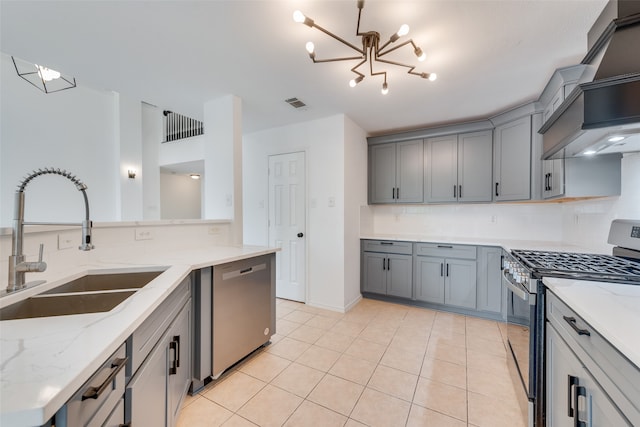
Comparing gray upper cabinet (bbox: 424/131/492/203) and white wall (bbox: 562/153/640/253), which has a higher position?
gray upper cabinet (bbox: 424/131/492/203)

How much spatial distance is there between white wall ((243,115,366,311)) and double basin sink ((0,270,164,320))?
214 centimetres

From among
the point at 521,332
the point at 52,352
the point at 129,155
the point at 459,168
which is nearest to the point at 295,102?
the point at 459,168

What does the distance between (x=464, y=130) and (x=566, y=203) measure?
4.64 ft

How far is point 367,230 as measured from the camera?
13.2 ft

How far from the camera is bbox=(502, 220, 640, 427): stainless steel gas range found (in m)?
1.40

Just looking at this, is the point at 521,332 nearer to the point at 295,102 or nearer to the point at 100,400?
the point at 100,400

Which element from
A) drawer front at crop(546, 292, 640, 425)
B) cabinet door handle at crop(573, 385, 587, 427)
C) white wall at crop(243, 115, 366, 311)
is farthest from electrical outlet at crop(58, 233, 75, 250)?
cabinet door handle at crop(573, 385, 587, 427)

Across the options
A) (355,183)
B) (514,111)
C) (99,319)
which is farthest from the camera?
(355,183)

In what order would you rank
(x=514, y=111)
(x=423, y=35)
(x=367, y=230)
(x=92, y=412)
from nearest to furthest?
1. (x=92, y=412)
2. (x=423, y=35)
3. (x=514, y=111)
4. (x=367, y=230)

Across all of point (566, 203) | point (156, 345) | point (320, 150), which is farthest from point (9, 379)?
point (566, 203)

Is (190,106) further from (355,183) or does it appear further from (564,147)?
(564,147)

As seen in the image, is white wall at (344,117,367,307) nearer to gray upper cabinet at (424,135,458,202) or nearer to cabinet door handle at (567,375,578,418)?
gray upper cabinet at (424,135,458,202)

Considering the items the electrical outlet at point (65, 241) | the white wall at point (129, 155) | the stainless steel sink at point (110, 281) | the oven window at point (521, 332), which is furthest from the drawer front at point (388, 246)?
the white wall at point (129, 155)

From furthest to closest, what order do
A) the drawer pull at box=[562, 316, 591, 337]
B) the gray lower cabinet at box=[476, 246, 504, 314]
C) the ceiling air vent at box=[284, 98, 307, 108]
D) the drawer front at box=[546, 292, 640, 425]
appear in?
1. the gray lower cabinet at box=[476, 246, 504, 314]
2. the ceiling air vent at box=[284, 98, 307, 108]
3. the drawer pull at box=[562, 316, 591, 337]
4. the drawer front at box=[546, 292, 640, 425]
